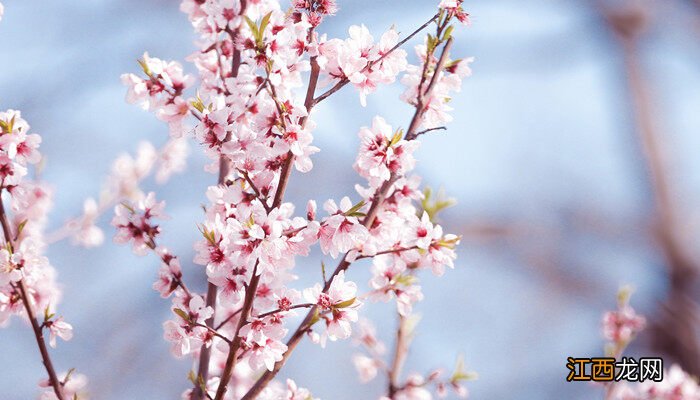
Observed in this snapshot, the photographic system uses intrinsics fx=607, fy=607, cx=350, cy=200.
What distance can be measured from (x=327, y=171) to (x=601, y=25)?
3.20 m

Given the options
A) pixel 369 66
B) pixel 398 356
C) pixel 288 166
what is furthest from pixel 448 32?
pixel 398 356

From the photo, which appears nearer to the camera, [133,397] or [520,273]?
[133,397]

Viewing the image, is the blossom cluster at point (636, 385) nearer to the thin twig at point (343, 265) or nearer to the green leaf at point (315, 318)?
the thin twig at point (343, 265)

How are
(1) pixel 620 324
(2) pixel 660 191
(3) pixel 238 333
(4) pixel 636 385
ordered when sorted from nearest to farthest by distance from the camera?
1. (3) pixel 238 333
2. (1) pixel 620 324
3. (4) pixel 636 385
4. (2) pixel 660 191

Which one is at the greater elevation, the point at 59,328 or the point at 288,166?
the point at 288,166

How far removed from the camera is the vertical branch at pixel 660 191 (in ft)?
16.6

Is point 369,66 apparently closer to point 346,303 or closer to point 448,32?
point 448,32

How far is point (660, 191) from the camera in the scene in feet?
19.4

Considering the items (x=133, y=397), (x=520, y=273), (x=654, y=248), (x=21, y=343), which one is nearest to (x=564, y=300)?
(x=520, y=273)

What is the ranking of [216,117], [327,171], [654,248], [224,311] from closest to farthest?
[216,117] < [224,311] < [654,248] < [327,171]

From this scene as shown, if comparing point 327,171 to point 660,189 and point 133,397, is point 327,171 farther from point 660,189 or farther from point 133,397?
point 660,189

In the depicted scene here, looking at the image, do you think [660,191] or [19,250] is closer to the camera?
[19,250]

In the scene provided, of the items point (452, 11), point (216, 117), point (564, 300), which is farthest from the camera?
point (564, 300)

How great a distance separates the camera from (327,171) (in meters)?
6.29
